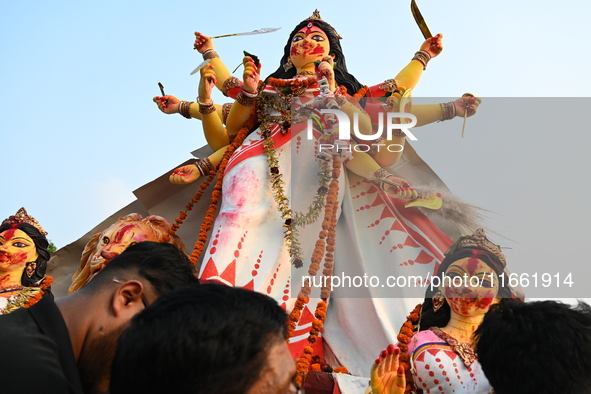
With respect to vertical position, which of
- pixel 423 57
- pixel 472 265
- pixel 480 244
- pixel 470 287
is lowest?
pixel 470 287

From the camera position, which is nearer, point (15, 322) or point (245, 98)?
point (15, 322)

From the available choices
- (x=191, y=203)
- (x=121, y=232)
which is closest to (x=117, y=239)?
(x=121, y=232)

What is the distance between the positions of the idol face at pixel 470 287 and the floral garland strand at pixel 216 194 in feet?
5.52

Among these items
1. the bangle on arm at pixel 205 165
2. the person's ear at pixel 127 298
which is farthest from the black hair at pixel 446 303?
the bangle on arm at pixel 205 165

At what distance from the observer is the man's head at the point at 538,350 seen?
1374 mm

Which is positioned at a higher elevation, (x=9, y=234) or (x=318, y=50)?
→ (x=318, y=50)

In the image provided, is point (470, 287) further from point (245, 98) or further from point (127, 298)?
point (245, 98)

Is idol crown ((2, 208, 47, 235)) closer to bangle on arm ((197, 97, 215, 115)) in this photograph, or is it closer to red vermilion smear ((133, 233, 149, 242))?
red vermilion smear ((133, 233, 149, 242))

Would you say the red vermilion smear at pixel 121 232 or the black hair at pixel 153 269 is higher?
the red vermilion smear at pixel 121 232

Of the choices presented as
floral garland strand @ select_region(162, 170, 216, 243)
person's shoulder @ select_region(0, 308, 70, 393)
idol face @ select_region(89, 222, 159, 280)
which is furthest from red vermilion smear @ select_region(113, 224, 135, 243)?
person's shoulder @ select_region(0, 308, 70, 393)

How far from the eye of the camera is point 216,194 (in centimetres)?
415

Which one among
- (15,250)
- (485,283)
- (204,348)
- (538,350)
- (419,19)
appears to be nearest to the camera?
(204,348)

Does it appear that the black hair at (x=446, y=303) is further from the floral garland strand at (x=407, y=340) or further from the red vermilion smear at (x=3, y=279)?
the red vermilion smear at (x=3, y=279)

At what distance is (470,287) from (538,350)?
57.2 inches
